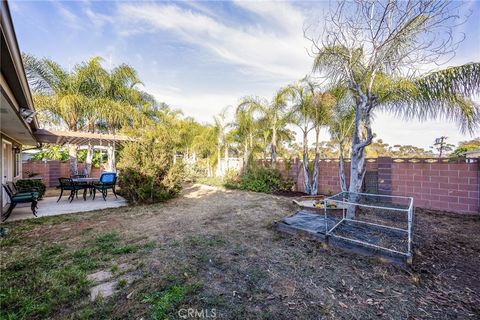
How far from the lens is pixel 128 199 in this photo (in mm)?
7051

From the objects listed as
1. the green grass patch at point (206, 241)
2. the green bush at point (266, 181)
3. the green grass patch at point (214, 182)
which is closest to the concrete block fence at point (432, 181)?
the green bush at point (266, 181)

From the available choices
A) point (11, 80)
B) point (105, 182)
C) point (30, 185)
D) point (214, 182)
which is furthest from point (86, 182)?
point (214, 182)

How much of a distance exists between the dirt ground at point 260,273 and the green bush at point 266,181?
4609 millimetres

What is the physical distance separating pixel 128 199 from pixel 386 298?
23.9 ft

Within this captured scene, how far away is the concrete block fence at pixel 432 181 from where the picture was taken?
17.7ft

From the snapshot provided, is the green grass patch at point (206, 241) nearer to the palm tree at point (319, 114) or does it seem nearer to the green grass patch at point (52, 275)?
the green grass patch at point (52, 275)

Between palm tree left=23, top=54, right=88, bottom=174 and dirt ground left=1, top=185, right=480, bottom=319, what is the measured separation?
6446 mm

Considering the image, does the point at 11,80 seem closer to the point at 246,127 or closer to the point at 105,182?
the point at 105,182

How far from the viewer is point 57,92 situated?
9383 mm

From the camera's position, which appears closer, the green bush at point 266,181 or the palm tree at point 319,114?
the palm tree at point 319,114

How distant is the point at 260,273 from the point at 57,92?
11867mm

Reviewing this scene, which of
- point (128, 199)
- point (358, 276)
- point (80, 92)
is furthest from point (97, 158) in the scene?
point (358, 276)

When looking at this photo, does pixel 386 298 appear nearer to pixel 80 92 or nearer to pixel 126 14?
pixel 126 14

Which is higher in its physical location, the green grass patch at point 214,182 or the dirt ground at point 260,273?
the green grass patch at point 214,182
